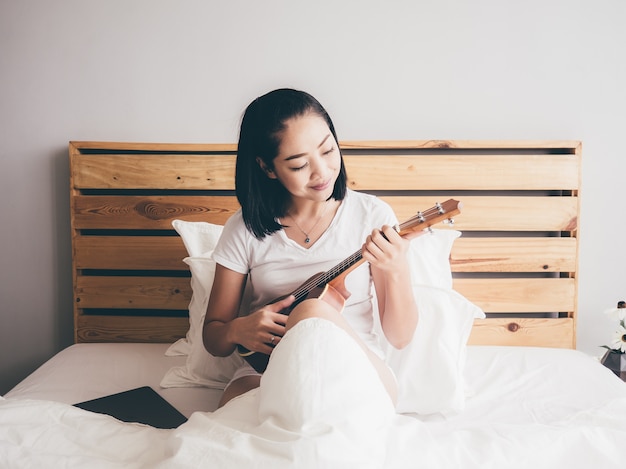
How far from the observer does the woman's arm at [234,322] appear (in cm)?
108

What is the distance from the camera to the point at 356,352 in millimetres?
854

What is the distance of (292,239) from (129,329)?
2.90 feet

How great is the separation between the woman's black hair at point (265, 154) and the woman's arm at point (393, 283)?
0.26 meters

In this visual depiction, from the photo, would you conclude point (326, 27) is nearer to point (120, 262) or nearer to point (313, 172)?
point (313, 172)

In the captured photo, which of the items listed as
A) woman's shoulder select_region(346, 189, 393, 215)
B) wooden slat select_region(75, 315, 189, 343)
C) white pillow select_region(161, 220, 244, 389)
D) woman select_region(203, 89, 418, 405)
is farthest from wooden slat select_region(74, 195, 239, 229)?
woman's shoulder select_region(346, 189, 393, 215)

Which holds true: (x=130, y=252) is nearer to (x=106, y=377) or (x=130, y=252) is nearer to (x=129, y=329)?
(x=129, y=329)

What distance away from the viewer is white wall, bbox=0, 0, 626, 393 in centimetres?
169

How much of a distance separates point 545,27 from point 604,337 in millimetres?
1125

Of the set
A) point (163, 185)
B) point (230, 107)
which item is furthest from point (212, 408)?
point (230, 107)

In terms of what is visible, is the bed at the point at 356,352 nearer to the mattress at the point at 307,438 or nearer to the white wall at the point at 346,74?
the mattress at the point at 307,438

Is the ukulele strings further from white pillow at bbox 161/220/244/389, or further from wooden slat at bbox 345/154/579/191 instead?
wooden slat at bbox 345/154/579/191

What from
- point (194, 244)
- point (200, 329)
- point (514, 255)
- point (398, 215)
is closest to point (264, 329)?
Result: point (200, 329)

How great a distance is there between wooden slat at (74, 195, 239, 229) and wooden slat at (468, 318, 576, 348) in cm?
98

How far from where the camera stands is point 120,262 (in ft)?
5.80
